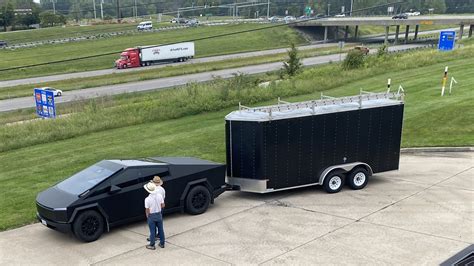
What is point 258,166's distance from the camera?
38.5ft

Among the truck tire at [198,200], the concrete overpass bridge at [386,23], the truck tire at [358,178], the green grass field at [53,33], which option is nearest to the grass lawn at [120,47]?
the concrete overpass bridge at [386,23]

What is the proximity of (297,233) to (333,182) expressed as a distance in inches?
115

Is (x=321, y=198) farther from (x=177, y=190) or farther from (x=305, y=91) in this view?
(x=305, y=91)

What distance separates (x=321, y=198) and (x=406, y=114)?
34.7 feet

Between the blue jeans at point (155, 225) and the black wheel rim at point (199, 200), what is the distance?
1793 mm

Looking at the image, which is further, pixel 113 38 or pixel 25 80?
pixel 113 38

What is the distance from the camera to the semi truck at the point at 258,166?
990 cm

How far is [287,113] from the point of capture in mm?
12023

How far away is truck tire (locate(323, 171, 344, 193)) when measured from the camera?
12.4 metres

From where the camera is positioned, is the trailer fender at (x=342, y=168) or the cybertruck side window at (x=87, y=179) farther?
the trailer fender at (x=342, y=168)

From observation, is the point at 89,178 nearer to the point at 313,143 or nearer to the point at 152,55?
the point at 313,143

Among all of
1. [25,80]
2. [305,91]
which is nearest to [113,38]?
[25,80]

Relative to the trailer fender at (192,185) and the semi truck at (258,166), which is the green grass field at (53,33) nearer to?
the semi truck at (258,166)

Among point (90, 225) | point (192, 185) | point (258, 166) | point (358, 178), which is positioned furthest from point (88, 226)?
point (358, 178)
